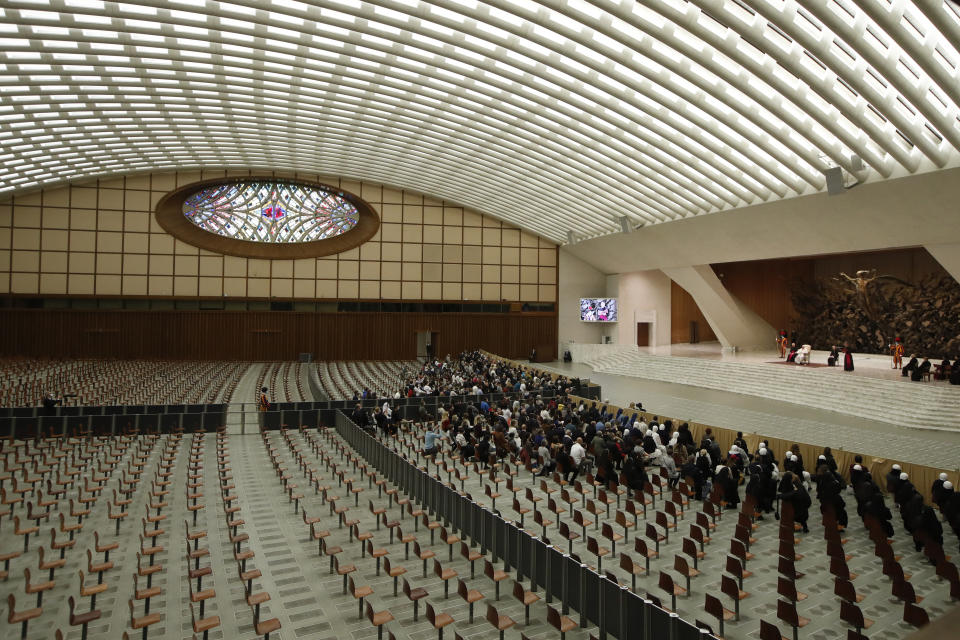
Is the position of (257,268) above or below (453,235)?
below

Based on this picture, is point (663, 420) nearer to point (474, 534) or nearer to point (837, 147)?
point (474, 534)

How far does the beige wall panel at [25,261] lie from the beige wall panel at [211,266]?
8101mm

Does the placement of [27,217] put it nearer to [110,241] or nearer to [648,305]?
[110,241]

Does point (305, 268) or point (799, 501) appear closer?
point (799, 501)

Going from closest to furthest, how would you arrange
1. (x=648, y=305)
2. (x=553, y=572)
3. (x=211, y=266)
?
(x=553, y=572) < (x=211, y=266) < (x=648, y=305)

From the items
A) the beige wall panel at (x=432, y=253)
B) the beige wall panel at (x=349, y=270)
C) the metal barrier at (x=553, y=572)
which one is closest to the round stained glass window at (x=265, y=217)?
the beige wall panel at (x=349, y=270)

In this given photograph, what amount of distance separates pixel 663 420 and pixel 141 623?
37.3ft

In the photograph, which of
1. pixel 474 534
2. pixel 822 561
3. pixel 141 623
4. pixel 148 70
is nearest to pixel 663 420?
pixel 822 561

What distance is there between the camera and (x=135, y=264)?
3119 cm

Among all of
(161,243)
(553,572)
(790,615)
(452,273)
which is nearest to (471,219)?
(452,273)

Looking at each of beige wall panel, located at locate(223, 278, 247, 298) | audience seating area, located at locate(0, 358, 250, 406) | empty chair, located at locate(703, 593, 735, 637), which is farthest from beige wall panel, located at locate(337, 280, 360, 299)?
empty chair, located at locate(703, 593, 735, 637)

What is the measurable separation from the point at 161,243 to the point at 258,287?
557 cm

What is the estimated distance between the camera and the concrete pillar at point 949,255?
57.7 feet

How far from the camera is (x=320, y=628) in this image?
580 centimetres
